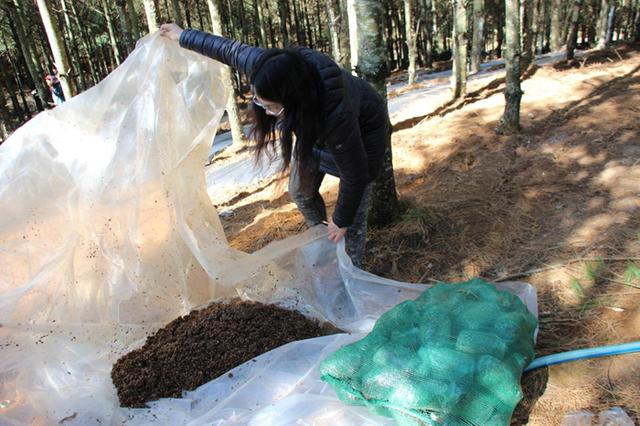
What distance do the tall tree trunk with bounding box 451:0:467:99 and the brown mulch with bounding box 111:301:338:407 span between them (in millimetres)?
6289

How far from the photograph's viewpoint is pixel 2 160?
204 cm

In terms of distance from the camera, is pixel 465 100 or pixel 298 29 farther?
pixel 298 29

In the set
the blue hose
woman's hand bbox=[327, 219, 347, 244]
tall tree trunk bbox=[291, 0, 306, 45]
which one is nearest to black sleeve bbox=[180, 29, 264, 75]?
woman's hand bbox=[327, 219, 347, 244]

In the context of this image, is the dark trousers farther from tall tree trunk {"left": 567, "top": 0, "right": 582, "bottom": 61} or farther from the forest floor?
tall tree trunk {"left": 567, "top": 0, "right": 582, "bottom": 61}

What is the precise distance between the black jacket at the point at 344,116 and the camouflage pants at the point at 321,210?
21cm

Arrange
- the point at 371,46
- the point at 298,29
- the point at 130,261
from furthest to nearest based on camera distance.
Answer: the point at 298,29 < the point at 371,46 < the point at 130,261

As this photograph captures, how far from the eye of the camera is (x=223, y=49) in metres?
1.98

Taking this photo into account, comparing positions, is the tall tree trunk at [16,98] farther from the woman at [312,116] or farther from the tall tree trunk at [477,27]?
the woman at [312,116]

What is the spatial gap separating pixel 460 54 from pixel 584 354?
6595 millimetres

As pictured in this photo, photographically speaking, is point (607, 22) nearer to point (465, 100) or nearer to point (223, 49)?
point (465, 100)

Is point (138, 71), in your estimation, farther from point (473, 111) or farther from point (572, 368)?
point (473, 111)

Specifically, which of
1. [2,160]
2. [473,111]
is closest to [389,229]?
[2,160]

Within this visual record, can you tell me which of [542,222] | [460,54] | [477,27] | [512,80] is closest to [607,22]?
[477,27]

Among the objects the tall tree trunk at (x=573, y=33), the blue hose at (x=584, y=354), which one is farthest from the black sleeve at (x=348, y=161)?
the tall tree trunk at (x=573, y=33)
